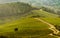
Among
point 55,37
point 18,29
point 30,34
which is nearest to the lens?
point 55,37

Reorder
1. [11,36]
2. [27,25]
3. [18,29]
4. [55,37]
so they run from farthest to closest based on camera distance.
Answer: [27,25] < [18,29] < [11,36] < [55,37]

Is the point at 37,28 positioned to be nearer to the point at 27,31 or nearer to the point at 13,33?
the point at 27,31

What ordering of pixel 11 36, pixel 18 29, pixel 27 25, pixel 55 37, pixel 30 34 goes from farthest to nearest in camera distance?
pixel 27 25 < pixel 18 29 < pixel 30 34 < pixel 11 36 < pixel 55 37

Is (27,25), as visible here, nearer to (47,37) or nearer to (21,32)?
(21,32)

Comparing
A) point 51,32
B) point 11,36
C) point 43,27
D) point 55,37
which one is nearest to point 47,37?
point 55,37

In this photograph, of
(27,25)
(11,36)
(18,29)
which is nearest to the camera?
(11,36)

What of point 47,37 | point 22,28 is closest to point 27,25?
point 22,28

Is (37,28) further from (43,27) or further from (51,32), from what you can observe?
(51,32)

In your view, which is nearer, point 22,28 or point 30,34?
point 30,34

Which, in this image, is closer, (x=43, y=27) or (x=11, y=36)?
(x=11, y=36)
